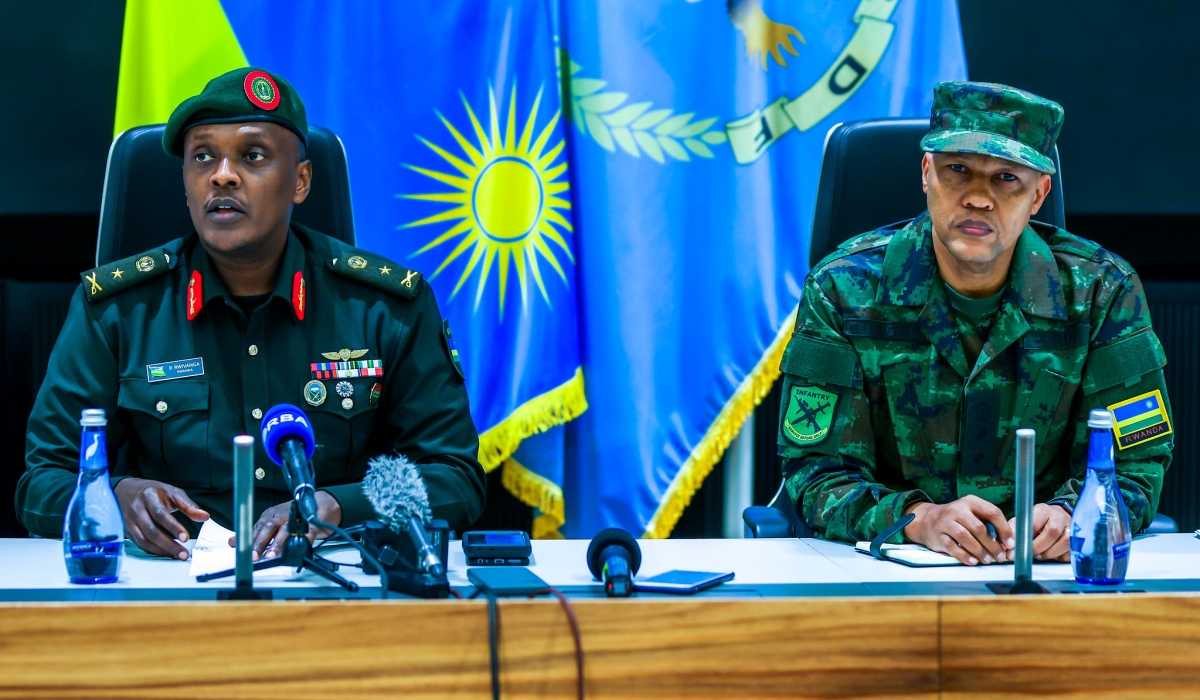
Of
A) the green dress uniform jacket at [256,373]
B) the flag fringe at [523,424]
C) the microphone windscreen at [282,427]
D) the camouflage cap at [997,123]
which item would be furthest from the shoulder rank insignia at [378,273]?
the camouflage cap at [997,123]

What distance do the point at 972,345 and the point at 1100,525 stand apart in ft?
1.77

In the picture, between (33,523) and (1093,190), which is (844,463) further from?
(1093,190)

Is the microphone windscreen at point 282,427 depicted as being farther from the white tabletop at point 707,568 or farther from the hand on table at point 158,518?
the hand on table at point 158,518

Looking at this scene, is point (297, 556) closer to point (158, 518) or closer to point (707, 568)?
point (158, 518)

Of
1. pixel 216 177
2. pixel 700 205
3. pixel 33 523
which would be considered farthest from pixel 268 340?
pixel 700 205

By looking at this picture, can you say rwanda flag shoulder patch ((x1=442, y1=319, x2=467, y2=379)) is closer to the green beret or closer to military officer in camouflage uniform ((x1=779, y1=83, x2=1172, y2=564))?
the green beret

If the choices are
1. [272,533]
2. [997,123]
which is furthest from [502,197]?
[272,533]

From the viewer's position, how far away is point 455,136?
2340mm

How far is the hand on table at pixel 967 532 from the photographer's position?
4.45ft

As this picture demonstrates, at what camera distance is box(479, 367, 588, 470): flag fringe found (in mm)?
2387

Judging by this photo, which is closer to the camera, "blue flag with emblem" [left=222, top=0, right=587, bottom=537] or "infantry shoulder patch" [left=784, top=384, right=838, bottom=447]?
"infantry shoulder patch" [left=784, top=384, right=838, bottom=447]

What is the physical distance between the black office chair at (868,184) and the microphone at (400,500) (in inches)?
33.7

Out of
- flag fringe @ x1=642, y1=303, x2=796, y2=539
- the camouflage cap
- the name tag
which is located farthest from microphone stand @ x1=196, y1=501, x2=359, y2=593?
flag fringe @ x1=642, y1=303, x2=796, y2=539

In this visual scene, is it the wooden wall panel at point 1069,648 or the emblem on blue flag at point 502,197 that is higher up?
the emblem on blue flag at point 502,197
